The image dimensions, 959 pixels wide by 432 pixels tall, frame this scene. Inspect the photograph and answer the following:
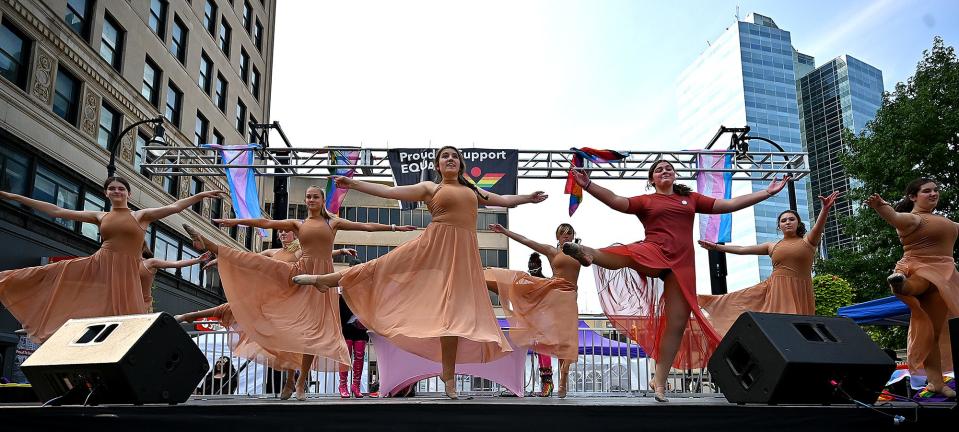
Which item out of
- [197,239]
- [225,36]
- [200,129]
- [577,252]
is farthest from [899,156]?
[225,36]

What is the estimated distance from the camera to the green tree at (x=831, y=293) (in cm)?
2141

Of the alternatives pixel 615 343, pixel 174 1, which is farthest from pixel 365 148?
pixel 174 1

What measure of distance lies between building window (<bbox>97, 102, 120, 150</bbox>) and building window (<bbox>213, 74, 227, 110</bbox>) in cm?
822

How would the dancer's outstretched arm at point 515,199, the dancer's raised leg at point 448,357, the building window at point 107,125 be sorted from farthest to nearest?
1. the building window at point 107,125
2. the dancer's outstretched arm at point 515,199
3. the dancer's raised leg at point 448,357

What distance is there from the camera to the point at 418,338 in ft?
17.9

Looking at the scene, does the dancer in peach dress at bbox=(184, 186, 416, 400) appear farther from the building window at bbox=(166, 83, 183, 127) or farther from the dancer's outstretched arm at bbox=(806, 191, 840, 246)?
the building window at bbox=(166, 83, 183, 127)

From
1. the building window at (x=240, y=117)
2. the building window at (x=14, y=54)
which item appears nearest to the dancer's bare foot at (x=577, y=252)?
the building window at (x=14, y=54)

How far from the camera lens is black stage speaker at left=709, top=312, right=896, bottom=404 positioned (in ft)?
13.4

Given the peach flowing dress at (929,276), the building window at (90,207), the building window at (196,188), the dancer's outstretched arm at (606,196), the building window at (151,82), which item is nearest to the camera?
the dancer's outstretched arm at (606,196)

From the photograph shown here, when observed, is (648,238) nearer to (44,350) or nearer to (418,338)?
(418,338)

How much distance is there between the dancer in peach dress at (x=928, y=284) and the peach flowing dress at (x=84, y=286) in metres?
6.38

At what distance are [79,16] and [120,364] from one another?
18.2 m

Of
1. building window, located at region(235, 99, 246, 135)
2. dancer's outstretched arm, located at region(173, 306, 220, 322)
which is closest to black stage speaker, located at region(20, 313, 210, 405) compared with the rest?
dancer's outstretched arm, located at region(173, 306, 220, 322)

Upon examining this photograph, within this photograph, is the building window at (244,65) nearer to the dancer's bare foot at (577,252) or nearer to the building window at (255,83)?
the building window at (255,83)
